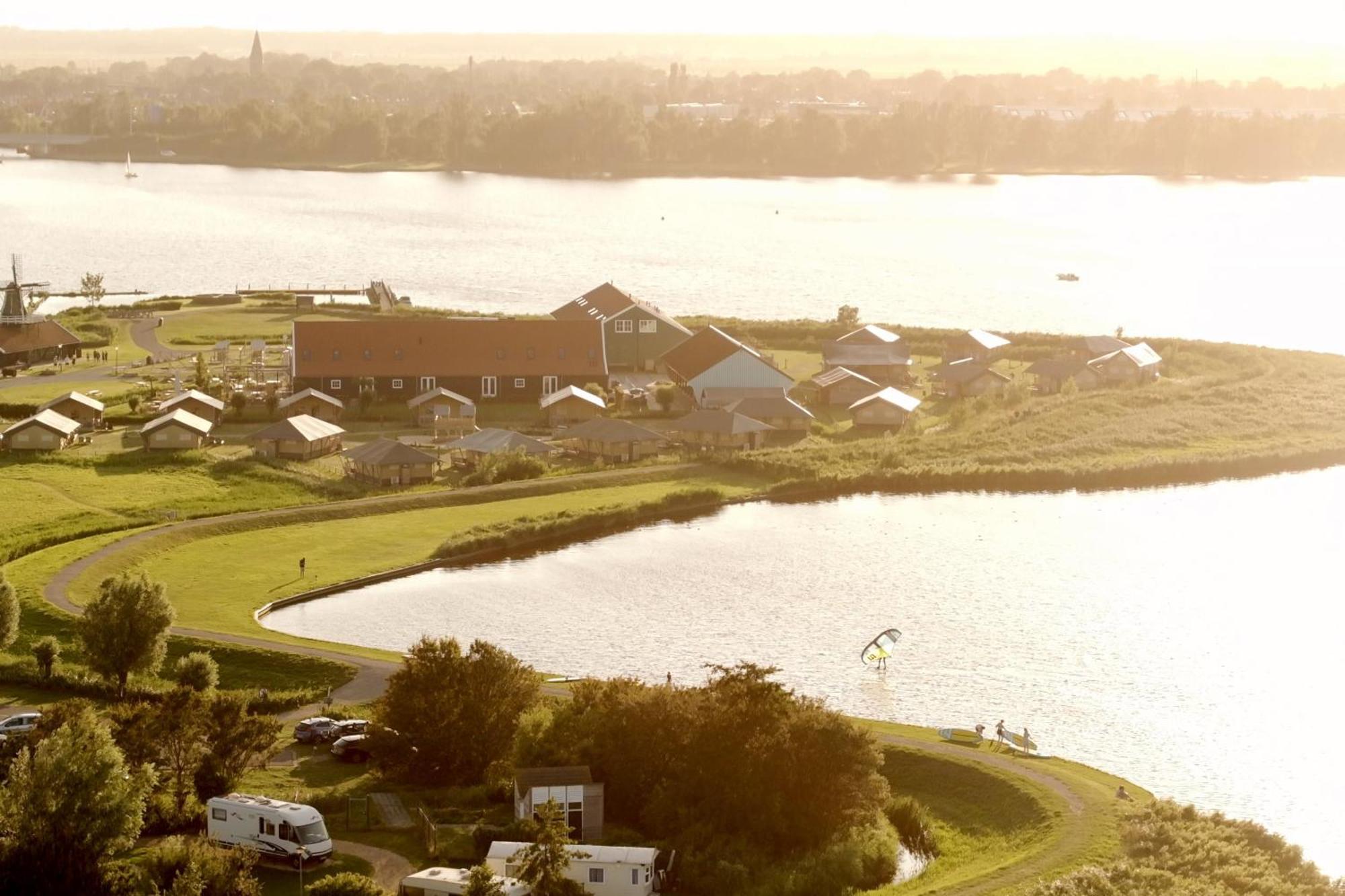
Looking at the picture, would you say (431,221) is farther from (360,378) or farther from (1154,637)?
(1154,637)

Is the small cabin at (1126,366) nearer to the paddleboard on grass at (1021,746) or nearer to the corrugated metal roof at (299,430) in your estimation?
the corrugated metal roof at (299,430)

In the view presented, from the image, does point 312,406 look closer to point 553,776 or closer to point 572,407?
point 572,407

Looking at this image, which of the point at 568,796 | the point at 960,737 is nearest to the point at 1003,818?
the point at 960,737

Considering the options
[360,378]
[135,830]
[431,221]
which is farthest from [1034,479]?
[431,221]

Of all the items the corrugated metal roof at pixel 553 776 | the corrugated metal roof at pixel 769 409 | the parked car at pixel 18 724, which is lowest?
the parked car at pixel 18 724

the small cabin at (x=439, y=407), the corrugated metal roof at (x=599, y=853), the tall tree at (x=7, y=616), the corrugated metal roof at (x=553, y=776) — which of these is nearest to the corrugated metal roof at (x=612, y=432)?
the small cabin at (x=439, y=407)
